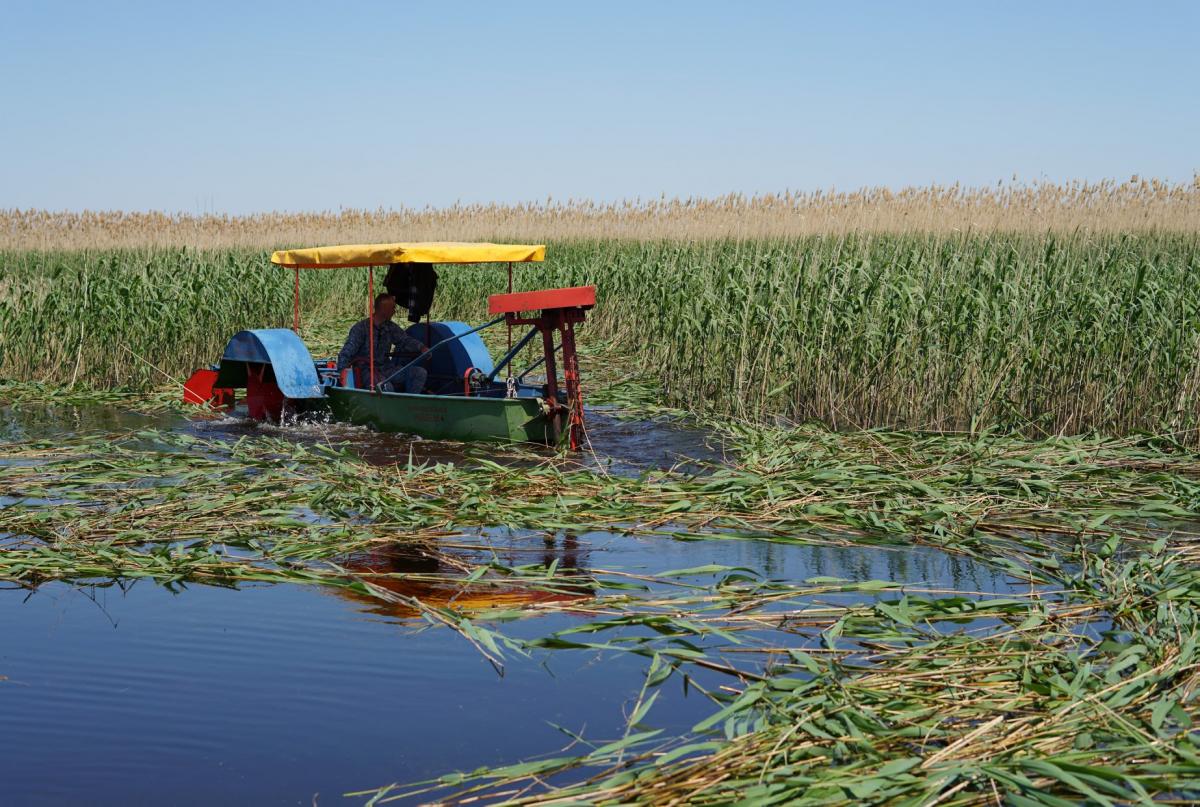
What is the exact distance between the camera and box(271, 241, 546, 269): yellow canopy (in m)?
10.2

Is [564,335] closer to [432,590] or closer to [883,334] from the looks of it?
[883,334]

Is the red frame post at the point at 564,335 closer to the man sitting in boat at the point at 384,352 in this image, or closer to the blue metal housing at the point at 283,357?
the man sitting in boat at the point at 384,352

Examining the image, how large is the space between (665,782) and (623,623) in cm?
165

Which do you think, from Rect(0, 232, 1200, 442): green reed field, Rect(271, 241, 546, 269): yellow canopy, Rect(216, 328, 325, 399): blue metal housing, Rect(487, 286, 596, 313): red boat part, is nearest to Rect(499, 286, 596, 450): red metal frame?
Rect(487, 286, 596, 313): red boat part

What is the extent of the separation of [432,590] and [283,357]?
597 cm

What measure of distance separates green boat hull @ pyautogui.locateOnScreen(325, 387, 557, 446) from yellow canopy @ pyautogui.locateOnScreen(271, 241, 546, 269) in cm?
117

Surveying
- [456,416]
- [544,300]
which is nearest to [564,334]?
[544,300]

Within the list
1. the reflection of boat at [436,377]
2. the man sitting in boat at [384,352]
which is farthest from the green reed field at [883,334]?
the man sitting in boat at [384,352]

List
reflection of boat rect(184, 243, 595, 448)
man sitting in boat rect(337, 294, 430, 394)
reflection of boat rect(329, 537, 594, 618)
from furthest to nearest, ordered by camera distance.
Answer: man sitting in boat rect(337, 294, 430, 394) < reflection of boat rect(184, 243, 595, 448) < reflection of boat rect(329, 537, 594, 618)

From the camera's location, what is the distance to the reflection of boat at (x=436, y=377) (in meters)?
10.0

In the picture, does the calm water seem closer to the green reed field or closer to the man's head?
the green reed field

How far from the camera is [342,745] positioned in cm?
432

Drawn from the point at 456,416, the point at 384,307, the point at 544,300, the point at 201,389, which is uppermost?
the point at 544,300

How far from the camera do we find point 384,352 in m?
11.7
